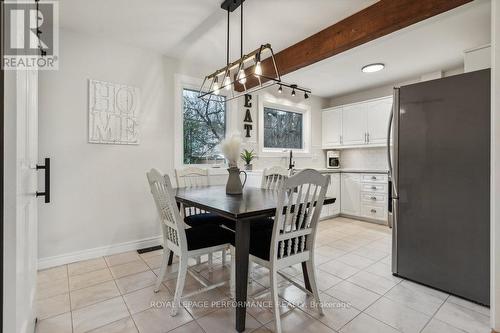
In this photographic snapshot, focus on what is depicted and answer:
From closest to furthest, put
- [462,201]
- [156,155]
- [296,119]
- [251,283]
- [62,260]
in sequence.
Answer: [462,201] → [251,283] → [62,260] → [156,155] → [296,119]

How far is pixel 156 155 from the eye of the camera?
10.5 feet

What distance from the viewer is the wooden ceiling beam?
1.95 m

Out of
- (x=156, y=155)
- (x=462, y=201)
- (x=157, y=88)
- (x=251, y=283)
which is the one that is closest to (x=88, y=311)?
(x=251, y=283)

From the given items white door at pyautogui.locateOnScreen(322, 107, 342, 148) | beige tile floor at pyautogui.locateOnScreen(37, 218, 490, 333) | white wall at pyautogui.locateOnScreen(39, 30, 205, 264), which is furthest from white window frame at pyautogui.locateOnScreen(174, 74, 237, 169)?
white door at pyautogui.locateOnScreen(322, 107, 342, 148)

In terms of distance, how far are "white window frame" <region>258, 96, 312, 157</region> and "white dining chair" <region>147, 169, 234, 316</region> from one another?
8.12 feet

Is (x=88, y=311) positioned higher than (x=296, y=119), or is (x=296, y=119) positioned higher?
(x=296, y=119)

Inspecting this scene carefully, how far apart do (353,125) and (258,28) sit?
287 cm

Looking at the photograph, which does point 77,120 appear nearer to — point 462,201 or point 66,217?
point 66,217

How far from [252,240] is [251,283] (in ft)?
2.18

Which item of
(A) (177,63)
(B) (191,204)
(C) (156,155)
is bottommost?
(B) (191,204)

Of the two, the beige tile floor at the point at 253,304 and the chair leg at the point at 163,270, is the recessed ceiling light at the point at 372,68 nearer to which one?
the beige tile floor at the point at 253,304

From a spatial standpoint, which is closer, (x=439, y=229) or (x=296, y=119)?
(x=439, y=229)

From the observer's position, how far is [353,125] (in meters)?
4.72
